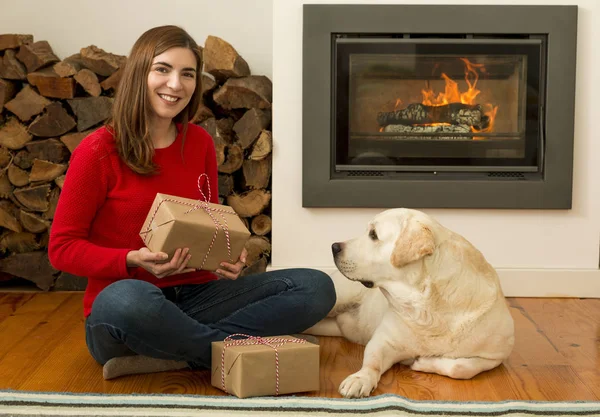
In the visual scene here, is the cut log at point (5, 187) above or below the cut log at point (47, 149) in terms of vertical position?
below

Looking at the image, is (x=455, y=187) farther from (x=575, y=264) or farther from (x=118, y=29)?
(x=118, y=29)

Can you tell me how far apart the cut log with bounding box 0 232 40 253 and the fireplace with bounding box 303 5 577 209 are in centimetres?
123

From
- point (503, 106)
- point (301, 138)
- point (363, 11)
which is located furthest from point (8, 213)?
point (503, 106)

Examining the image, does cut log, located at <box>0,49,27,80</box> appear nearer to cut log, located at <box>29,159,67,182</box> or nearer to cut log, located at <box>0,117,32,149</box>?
cut log, located at <box>0,117,32,149</box>

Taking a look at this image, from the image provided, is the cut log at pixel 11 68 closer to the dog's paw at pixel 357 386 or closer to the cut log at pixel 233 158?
the cut log at pixel 233 158

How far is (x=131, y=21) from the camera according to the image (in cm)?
360

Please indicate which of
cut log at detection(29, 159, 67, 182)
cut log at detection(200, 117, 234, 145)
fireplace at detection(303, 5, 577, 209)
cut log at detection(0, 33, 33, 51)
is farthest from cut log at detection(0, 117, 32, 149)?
fireplace at detection(303, 5, 577, 209)

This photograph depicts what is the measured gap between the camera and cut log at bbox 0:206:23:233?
3.35 m

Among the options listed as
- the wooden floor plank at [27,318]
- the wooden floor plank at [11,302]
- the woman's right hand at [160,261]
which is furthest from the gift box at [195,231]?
the wooden floor plank at [11,302]

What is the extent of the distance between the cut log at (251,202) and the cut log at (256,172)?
0.04m

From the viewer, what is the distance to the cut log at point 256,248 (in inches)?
136

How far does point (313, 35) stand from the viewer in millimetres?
3232

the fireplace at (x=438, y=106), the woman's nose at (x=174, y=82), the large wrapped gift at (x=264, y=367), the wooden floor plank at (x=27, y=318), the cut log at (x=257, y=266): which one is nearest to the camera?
the large wrapped gift at (x=264, y=367)

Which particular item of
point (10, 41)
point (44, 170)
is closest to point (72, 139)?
point (44, 170)
